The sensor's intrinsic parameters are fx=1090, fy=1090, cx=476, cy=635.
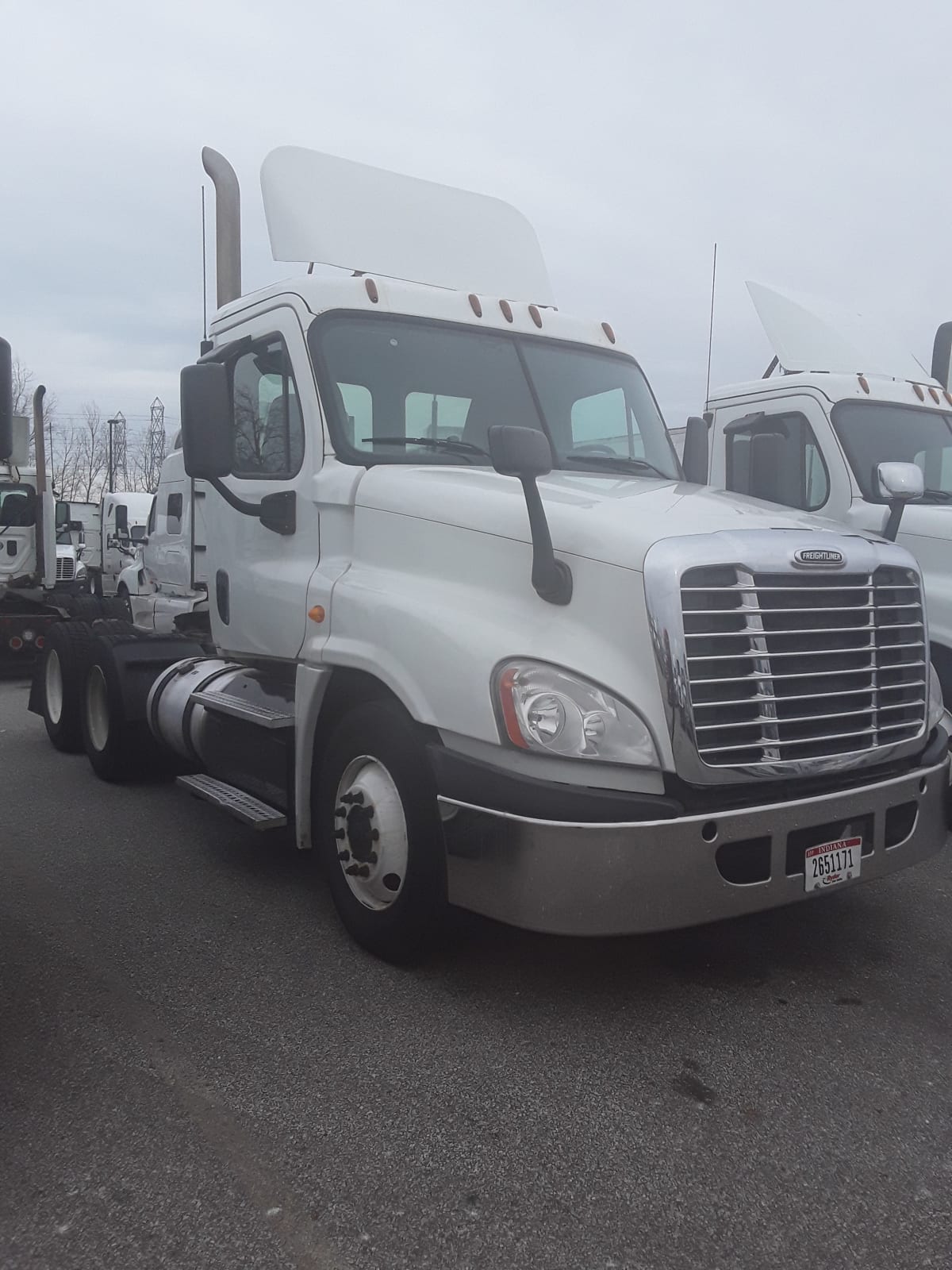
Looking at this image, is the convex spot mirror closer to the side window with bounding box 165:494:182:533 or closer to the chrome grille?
the chrome grille

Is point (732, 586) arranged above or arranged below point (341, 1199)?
above

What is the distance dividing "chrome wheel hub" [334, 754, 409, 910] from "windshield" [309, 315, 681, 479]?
4.44 ft

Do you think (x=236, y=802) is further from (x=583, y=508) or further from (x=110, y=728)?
(x=110, y=728)

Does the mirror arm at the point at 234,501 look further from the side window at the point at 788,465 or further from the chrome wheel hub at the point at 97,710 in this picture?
the side window at the point at 788,465

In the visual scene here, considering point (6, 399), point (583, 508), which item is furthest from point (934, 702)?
point (6, 399)

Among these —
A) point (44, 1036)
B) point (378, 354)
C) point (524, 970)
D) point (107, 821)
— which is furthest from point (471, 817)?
point (107, 821)

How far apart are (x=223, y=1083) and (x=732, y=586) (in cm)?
218

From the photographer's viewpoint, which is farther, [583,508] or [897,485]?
[897,485]

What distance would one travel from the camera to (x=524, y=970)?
4.07m

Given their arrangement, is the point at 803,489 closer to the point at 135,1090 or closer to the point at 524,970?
the point at 524,970

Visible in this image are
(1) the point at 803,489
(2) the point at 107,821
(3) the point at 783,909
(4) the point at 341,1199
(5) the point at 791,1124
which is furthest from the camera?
(1) the point at 803,489

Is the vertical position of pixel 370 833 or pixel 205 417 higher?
pixel 205 417

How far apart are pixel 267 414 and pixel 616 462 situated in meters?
1.63

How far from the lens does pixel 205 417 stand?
4727 millimetres
